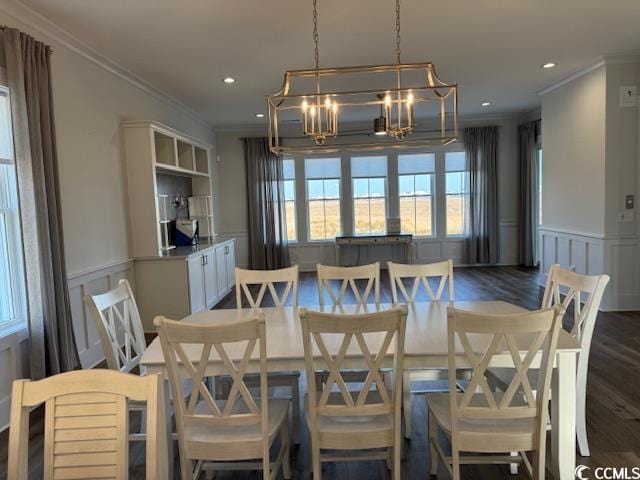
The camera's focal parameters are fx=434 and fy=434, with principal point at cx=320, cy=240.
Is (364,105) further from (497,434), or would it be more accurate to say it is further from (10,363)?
(10,363)

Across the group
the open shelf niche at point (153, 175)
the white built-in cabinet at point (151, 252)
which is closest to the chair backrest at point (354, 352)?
the white built-in cabinet at point (151, 252)

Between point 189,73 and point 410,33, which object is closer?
point 410,33

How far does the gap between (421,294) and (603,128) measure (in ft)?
9.47

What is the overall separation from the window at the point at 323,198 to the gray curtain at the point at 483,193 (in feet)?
8.02

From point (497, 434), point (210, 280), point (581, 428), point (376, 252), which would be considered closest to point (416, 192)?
point (376, 252)

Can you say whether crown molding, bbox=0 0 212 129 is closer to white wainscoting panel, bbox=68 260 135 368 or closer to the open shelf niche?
the open shelf niche

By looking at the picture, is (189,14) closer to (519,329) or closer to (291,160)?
(519,329)

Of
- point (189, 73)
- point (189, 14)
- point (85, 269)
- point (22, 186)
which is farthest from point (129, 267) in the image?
point (189, 14)

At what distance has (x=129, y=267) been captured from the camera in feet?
14.5

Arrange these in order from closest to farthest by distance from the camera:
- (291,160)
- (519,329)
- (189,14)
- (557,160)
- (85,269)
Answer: (519,329)
(189,14)
(85,269)
(557,160)
(291,160)

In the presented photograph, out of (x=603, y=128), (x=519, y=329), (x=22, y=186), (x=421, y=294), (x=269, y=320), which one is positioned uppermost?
(x=603, y=128)

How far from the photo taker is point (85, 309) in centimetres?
361

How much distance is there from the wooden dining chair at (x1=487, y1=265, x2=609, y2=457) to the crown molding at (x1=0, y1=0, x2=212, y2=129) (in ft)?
12.2

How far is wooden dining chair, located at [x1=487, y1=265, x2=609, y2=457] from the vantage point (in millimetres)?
2117
